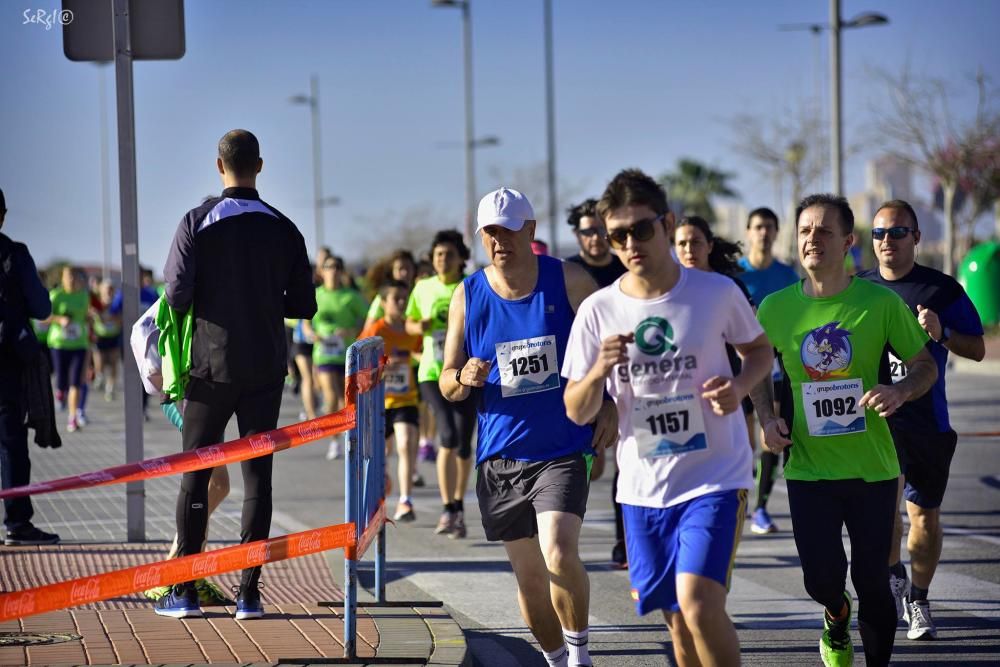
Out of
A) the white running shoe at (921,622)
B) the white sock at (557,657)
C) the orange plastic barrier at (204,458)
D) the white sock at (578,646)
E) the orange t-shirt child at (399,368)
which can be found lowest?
the white running shoe at (921,622)

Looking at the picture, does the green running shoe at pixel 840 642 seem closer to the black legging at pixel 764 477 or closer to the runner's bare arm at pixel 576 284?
the runner's bare arm at pixel 576 284

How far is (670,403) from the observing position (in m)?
4.61

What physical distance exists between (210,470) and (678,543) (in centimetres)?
293

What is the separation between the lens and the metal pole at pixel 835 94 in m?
22.2

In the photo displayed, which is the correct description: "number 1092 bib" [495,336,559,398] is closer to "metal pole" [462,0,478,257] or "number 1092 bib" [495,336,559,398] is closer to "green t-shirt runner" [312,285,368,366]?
"green t-shirt runner" [312,285,368,366]

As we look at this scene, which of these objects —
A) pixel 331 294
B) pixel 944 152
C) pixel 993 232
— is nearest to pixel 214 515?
pixel 331 294

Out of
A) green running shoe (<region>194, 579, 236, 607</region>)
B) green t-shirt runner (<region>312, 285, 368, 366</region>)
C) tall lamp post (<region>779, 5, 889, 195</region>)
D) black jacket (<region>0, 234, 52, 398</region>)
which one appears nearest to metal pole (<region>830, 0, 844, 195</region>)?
tall lamp post (<region>779, 5, 889, 195</region>)

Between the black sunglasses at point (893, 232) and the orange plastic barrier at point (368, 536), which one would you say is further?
the black sunglasses at point (893, 232)

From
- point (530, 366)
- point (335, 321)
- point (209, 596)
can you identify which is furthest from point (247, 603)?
point (335, 321)

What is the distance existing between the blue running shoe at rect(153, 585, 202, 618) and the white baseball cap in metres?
2.44

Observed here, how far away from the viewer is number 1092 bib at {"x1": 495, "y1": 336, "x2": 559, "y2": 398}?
5.57m

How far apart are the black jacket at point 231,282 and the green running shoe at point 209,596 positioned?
1126mm

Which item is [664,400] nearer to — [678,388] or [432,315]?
[678,388]

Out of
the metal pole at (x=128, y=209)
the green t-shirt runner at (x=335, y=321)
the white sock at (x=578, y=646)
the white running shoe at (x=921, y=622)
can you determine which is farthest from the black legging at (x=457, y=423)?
the green t-shirt runner at (x=335, y=321)
